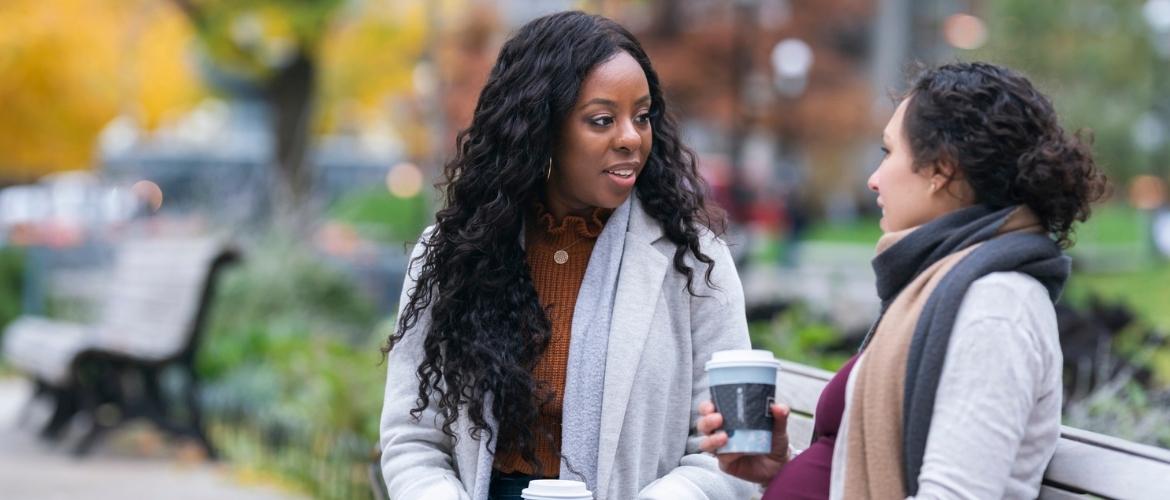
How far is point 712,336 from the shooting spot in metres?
3.09

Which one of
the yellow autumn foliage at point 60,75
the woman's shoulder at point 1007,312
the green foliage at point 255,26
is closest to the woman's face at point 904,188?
the woman's shoulder at point 1007,312

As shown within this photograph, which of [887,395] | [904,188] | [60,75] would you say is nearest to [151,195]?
[60,75]

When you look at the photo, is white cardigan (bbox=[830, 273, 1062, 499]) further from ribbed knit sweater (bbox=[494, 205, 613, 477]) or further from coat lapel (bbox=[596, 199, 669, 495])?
ribbed knit sweater (bbox=[494, 205, 613, 477])

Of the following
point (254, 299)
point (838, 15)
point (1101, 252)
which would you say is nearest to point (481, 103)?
point (254, 299)

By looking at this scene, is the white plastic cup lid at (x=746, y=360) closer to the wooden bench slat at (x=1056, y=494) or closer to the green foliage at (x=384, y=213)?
the wooden bench slat at (x=1056, y=494)

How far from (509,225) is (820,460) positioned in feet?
3.01

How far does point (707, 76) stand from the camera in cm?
3416

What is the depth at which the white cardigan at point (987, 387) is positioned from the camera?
7.23 ft

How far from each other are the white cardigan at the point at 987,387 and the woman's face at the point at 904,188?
0.66ft

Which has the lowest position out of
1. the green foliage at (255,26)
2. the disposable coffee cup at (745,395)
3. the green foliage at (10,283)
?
the green foliage at (10,283)

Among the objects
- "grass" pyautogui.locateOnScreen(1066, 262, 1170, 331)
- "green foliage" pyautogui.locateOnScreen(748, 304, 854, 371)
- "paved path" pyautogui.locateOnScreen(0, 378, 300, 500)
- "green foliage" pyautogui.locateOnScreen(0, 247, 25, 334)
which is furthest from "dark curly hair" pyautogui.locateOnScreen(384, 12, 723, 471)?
"green foliage" pyautogui.locateOnScreen(0, 247, 25, 334)

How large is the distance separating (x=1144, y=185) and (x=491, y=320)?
2488cm

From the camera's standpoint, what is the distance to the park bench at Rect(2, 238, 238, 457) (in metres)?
8.80

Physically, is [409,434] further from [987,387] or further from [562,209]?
[987,387]
